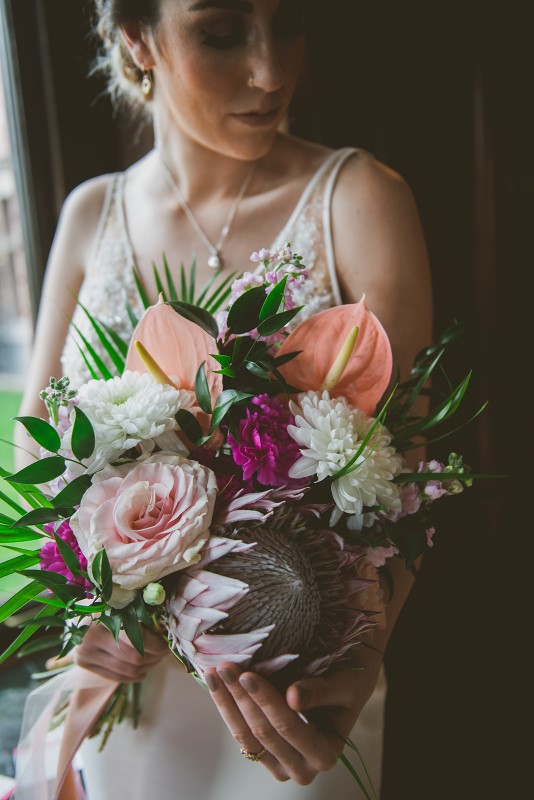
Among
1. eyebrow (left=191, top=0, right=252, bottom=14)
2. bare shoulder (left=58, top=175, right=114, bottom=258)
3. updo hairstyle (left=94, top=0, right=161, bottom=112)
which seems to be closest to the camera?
eyebrow (left=191, top=0, right=252, bottom=14)

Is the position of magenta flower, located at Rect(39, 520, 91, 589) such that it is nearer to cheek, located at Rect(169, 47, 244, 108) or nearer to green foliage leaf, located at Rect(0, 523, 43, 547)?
green foliage leaf, located at Rect(0, 523, 43, 547)

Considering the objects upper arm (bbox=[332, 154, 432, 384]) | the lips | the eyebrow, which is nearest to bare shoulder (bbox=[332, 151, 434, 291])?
upper arm (bbox=[332, 154, 432, 384])

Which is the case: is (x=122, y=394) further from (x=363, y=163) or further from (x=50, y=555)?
(x=363, y=163)

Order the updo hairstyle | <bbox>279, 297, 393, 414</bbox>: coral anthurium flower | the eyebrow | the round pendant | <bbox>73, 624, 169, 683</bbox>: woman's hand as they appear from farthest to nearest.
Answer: the round pendant < the updo hairstyle < the eyebrow < <bbox>73, 624, 169, 683</bbox>: woman's hand < <bbox>279, 297, 393, 414</bbox>: coral anthurium flower

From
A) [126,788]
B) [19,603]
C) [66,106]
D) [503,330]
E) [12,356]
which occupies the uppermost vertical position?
[66,106]

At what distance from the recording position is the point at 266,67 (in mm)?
1005

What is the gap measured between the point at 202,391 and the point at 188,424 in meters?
0.04

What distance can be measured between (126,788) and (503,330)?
4.02 ft

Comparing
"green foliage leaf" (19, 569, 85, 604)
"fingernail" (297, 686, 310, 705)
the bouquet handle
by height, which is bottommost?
the bouquet handle

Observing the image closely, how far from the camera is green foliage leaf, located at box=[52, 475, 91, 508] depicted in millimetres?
700

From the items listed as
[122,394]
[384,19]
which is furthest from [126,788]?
[384,19]

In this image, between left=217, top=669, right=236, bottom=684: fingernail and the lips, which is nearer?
left=217, top=669, right=236, bottom=684: fingernail

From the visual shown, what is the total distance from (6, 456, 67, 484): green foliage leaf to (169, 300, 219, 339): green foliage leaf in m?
0.19

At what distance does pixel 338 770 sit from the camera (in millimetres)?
933
